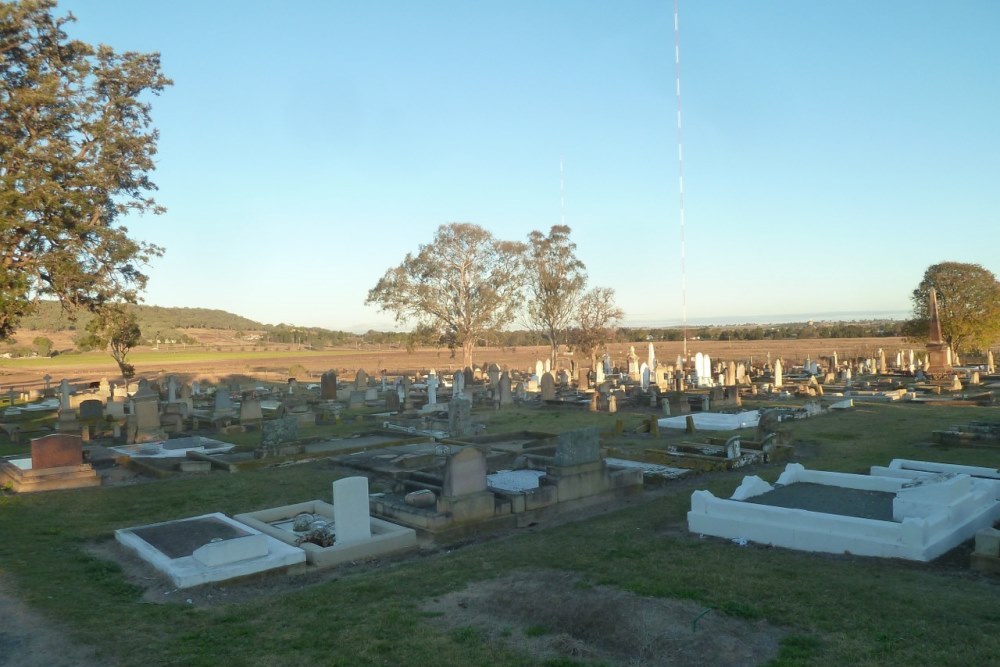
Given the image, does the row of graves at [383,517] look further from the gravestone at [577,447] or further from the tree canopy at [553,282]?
the tree canopy at [553,282]

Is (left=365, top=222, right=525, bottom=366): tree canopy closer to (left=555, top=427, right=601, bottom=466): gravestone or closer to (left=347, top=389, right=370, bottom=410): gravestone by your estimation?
(left=347, top=389, right=370, bottom=410): gravestone

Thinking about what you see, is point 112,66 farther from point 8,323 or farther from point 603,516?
point 603,516

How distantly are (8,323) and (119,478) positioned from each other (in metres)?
5.03

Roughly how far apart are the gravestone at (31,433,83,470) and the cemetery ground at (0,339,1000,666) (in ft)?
10.3

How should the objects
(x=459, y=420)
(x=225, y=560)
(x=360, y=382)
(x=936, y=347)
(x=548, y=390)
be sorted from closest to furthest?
(x=225, y=560), (x=459, y=420), (x=548, y=390), (x=936, y=347), (x=360, y=382)

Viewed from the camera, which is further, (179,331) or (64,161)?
(179,331)

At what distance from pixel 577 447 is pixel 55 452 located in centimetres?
1042

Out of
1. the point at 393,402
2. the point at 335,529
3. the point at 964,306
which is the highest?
the point at 964,306

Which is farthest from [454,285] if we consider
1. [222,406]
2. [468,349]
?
[222,406]

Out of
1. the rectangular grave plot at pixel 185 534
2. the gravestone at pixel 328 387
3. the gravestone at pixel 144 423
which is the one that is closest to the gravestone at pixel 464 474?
the rectangular grave plot at pixel 185 534

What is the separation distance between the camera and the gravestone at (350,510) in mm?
8828

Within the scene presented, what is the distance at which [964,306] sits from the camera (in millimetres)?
38750

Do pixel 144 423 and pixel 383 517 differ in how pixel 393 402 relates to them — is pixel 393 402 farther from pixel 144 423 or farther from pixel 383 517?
pixel 383 517

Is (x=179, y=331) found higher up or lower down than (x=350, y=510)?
higher up
